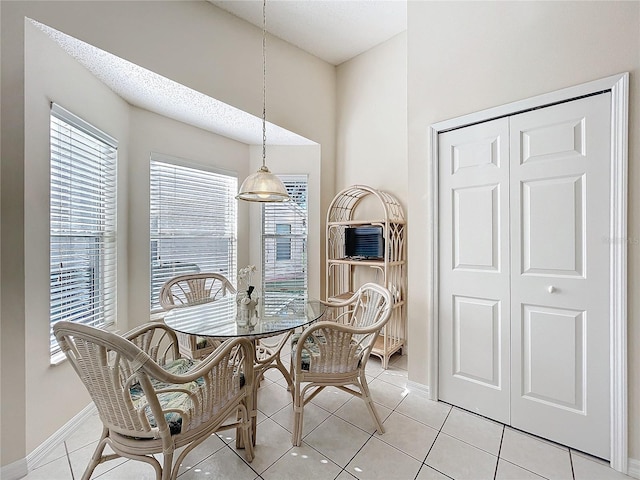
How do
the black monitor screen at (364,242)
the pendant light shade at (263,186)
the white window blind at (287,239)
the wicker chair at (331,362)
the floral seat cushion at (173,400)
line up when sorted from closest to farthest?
the floral seat cushion at (173,400) → the wicker chair at (331,362) → the pendant light shade at (263,186) → the black monitor screen at (364,242) → the white window blind at (287,239)

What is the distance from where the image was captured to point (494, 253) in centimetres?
208

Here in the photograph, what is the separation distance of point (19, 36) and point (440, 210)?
293 centimetres

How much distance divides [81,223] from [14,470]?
153cm

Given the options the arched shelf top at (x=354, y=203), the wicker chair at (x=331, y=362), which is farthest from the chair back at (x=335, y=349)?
the arched shelf top at (x=354, y=203)

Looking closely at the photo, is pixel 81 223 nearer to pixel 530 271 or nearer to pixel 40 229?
pixel 40 229

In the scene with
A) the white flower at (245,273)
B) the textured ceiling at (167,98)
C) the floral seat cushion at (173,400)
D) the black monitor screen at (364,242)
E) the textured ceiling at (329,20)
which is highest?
the textured ceiling at (329,20)

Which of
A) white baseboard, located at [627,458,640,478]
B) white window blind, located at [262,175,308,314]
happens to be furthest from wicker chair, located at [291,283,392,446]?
white window blind, located at [262,175,308,314]

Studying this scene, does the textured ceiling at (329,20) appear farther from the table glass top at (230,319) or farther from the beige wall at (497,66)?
the table glass top at (230,319)

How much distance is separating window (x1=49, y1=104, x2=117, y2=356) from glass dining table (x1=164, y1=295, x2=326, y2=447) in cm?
73

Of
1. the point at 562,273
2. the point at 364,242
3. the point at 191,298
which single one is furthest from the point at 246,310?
the point at 562,273

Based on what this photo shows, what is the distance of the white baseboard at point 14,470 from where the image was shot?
5.08 feet

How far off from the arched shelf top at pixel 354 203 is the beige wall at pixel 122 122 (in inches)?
12.0

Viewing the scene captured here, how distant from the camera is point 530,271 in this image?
1933 millimetres

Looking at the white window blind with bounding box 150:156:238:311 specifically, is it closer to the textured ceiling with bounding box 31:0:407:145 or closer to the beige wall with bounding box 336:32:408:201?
the textured ceiling with bounding box 31:0:407:145
